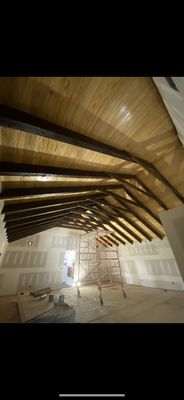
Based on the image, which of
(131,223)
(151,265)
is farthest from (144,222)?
(151,265)

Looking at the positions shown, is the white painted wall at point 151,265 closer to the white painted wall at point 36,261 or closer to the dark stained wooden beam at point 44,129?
the white painted wall at point 36,261

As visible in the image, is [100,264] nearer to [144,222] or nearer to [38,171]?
[144,222]

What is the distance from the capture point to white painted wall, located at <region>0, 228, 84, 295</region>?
26.6ft

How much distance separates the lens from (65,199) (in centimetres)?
498

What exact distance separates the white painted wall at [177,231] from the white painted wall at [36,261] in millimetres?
9069

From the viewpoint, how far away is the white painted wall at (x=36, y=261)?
26.6ft

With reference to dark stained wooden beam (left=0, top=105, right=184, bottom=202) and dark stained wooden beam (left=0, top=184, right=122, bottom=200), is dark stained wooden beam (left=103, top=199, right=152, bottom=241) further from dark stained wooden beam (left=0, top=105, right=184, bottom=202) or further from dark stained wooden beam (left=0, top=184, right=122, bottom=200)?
dark stained wooden beam (left=0, top=105, right=184, bottom=202)

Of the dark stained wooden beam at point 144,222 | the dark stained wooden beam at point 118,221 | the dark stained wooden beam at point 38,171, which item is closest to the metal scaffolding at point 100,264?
the dark stained wooden beam at point 118,221

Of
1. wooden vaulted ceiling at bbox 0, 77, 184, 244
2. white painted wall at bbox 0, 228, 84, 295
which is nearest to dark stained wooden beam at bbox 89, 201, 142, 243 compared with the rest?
wooden vaulted ceiling at bbox 0, 77, 184, 244

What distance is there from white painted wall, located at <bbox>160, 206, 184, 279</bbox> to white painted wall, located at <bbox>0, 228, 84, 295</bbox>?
357 inches

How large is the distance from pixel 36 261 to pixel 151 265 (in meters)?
7.26

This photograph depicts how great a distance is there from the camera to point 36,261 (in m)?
9.26
